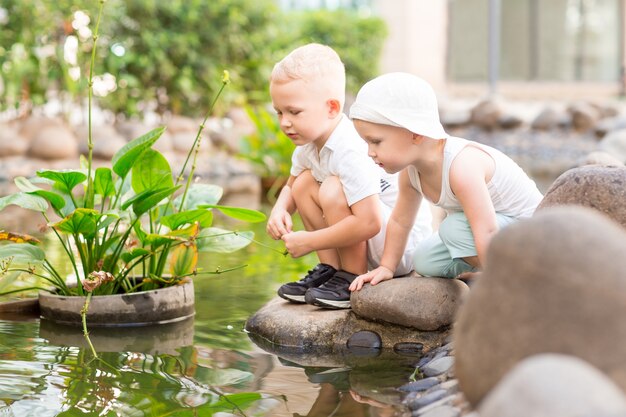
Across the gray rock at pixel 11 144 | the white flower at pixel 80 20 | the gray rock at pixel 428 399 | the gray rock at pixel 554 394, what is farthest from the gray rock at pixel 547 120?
the gray rock at pixel 554 394

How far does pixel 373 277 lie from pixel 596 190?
869 mm

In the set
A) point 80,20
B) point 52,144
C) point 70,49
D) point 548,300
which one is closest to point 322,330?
point 548,300

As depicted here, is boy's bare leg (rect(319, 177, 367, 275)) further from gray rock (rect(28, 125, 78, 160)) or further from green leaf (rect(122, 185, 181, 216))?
gray rock (rect(28, 125, 78, 160))

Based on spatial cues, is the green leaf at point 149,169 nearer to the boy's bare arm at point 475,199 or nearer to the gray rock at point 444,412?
the boy's bare arm at point 475,199

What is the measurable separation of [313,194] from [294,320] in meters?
0.50

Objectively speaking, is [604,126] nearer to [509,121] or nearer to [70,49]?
[509,121]

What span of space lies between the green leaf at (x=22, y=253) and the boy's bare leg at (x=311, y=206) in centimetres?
97

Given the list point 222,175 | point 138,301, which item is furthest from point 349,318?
point 222,175

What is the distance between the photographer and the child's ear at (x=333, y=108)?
11.3 ft

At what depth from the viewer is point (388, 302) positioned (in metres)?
3.18

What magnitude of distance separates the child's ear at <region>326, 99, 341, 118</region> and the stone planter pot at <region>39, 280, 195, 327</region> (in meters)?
0.87

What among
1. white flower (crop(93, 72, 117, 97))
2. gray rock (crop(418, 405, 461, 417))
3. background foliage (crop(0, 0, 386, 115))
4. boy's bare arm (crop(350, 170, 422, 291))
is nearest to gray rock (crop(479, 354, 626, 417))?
gray rock (crop(418, 405, 461, 417))

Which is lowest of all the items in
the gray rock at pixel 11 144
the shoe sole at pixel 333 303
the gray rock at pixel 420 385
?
the gray rock at pixel 11 144

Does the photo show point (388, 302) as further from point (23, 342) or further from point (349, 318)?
point (23, 342)
